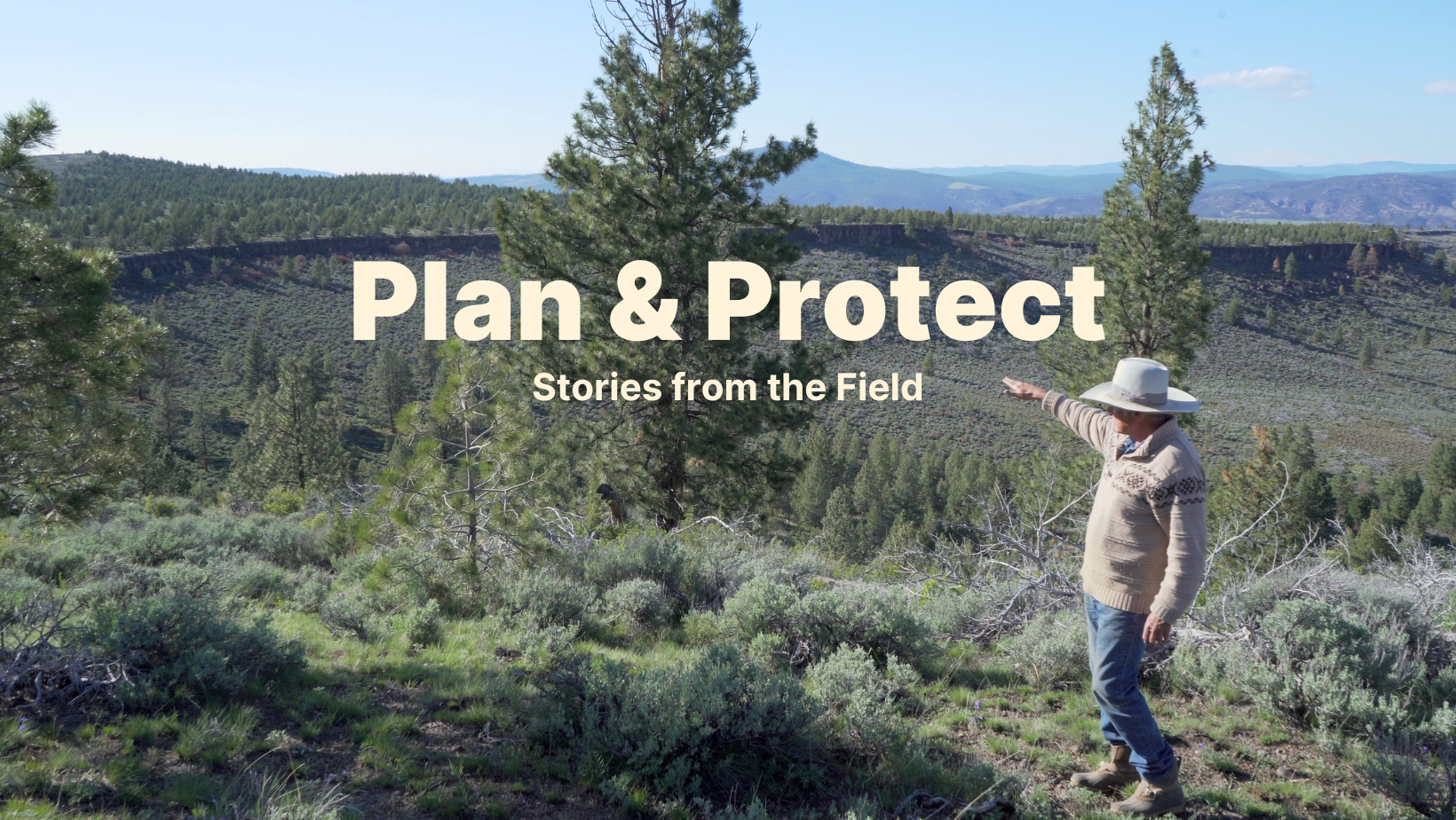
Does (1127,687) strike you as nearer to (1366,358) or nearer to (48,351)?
(48,351)

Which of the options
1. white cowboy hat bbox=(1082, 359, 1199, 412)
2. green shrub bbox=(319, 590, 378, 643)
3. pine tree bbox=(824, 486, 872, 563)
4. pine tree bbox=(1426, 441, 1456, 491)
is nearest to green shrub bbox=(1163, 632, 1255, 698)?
white cowboy hat bbox=(1082, 359, 1199, 412)

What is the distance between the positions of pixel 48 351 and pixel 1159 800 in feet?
19.4

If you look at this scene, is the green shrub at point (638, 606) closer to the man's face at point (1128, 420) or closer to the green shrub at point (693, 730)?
the green shrub at point (693, 730)

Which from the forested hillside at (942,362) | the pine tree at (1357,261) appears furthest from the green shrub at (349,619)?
the pine tree at (1357,261)

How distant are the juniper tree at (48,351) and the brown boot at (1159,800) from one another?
5.74 metres

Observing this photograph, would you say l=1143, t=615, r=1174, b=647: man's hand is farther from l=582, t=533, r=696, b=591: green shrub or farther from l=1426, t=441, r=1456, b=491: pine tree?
l=1426, t=441, r=1456, b=491: pine tree

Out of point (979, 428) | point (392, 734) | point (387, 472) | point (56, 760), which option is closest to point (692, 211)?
point (387, 472)

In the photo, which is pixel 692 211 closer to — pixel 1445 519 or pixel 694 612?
pixel 694 612

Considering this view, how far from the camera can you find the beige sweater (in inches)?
110

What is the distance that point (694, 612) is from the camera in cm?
567

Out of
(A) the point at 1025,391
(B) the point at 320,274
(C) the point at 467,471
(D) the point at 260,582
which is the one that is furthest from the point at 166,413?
(A) the point at 1025,391

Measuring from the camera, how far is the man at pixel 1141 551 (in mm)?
2820

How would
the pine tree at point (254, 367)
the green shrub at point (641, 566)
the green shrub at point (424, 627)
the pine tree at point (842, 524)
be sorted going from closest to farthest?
1. the green shrub at point (424, 627)
2. the green shrub at point (641, 566)
3. the pine tree at point (842, 524)
4. the pine tree at point (254, 367)

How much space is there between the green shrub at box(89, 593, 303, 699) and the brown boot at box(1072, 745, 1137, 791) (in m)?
4.29
